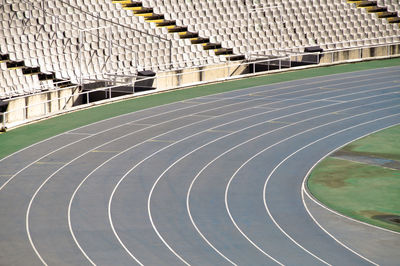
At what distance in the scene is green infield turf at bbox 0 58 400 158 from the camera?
18.6 m

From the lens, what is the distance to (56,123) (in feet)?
66.1

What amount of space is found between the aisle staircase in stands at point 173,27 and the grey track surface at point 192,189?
630 centimetres

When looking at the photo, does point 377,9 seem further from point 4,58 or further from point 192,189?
point 192,189

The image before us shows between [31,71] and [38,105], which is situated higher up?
[31,71]

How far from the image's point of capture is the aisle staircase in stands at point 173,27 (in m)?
28.5

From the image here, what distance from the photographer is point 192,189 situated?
48.2 feet

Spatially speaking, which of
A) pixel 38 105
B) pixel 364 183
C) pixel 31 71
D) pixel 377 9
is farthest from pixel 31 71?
pixel 377 9

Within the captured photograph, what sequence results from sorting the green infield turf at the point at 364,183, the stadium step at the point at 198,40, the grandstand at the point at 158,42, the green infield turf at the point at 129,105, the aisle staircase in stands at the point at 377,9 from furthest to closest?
the aisle staircase in stands at the point at 377,9 → the stadium step at the point at 198,40 → the grandstand at the point at 158,42 → the green infield turf at the point at 129,105 → the green infield turf at the point at 364,183

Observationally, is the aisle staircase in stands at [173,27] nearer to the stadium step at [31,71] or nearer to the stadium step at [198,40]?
the stadium step at [198,40]

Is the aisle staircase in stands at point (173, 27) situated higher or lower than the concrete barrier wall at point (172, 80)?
higher

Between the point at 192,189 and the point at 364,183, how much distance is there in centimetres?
347

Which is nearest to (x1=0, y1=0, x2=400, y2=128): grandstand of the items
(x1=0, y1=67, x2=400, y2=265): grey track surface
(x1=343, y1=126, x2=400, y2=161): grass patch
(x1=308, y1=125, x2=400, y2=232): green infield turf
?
(x1=0, y1=67, x2=400, y2=265): grey track surface

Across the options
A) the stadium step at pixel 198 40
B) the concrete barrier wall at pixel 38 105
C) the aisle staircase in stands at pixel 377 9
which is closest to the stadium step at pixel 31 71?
the concrete barrier wall at pixel 38 105

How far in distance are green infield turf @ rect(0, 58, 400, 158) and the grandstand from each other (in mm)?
581
